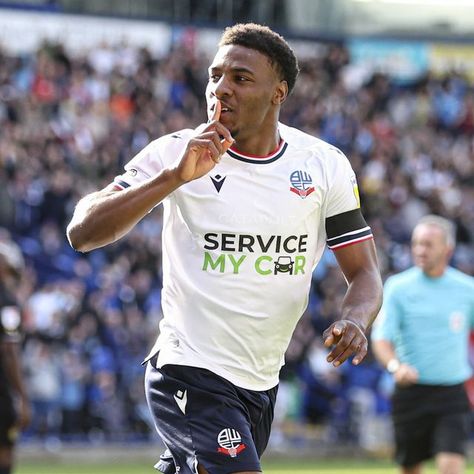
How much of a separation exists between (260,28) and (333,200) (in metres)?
0.84

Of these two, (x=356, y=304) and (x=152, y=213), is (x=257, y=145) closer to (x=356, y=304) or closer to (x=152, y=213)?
(x=356, y=304)

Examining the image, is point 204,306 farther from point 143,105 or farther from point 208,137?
point 143,105

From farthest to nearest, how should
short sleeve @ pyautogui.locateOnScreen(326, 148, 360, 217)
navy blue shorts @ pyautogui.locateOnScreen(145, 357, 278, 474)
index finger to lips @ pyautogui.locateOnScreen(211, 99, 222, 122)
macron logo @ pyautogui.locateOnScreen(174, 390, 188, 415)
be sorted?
1. short sleeve @ pyautogui.locateOnScreen(326, 148, 360, 217)
2. macron logo @ pyautogui.locateOnScreen(174, 390, 188, 415)
3. navy blue shorts @ pyautogui.locateOnScreen(145, 357, 278, 474)
4. index finger to lips @ pyautogui.locateOnScreen(211, 99, 222, 122)

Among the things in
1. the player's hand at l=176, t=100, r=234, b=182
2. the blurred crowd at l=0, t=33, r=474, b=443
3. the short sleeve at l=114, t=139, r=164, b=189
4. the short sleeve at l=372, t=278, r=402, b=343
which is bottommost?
the blurred crowd at l=0, t=33, r=474, b=443

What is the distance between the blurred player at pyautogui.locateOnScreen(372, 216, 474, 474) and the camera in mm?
9914

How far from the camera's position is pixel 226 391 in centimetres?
527

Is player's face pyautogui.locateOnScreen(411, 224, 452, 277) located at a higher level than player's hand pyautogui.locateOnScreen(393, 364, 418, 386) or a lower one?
higher

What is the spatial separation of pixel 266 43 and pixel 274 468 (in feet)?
39.9

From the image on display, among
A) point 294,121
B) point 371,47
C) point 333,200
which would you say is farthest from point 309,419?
point 333,200

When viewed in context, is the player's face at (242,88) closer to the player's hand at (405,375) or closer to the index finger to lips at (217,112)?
the index finger to lips at (217,112)

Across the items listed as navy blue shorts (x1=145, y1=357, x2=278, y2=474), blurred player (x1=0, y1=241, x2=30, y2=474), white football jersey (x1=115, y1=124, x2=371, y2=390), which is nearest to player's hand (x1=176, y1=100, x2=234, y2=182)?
white football jersey (x1=115, y1=124, x2=371, y2=390)

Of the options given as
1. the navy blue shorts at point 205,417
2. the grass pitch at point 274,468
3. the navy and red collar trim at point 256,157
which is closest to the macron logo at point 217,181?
the navy and red collar trim at point 256,157

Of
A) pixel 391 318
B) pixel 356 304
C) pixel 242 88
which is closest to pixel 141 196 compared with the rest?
pixel 242 88

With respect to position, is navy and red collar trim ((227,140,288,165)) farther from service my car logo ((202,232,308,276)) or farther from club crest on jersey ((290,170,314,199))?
service my car logo ((202,232,308,276))
